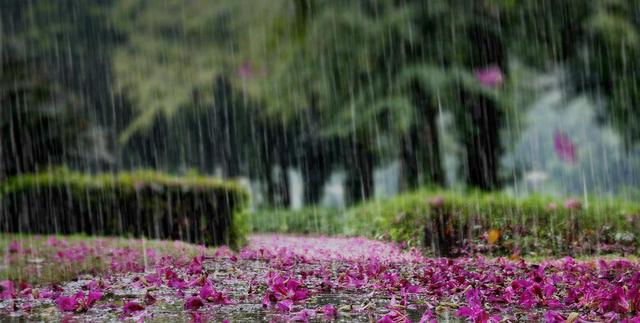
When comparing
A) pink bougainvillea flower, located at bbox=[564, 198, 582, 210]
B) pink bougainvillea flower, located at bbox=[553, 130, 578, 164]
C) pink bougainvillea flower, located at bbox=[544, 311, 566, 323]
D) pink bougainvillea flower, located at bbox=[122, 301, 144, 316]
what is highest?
pink bougainvillea flower, located at bbox=[553, 130, 578, 164]

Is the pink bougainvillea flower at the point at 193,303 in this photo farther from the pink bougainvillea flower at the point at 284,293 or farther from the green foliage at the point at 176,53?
the green foliage at the point at 176,53

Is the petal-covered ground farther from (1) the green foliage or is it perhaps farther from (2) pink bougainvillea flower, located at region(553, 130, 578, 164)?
(1) the green foliage

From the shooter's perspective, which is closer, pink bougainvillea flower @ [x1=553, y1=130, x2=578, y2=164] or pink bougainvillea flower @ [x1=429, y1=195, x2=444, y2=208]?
pink bougainvillea flower @ [x1=429, y1=195, x2=444, y2=208]

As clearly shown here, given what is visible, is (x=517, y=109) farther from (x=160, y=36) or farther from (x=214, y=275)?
(x=160, y=36)

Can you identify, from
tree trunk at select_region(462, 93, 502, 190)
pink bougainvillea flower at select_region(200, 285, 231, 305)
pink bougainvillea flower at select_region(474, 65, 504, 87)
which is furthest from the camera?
tree trunk at select_region(462, 93, 502, 190)

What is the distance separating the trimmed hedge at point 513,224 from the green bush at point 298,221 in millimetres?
5897

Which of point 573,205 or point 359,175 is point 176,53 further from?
point 573,205

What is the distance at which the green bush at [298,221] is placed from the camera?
14852mm

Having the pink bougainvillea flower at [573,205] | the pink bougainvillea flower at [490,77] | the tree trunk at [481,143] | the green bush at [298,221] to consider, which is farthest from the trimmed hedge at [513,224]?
the green bush at [298,221]

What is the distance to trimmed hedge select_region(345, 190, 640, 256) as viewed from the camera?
25.4 feet

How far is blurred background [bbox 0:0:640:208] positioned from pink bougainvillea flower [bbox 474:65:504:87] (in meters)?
0.04

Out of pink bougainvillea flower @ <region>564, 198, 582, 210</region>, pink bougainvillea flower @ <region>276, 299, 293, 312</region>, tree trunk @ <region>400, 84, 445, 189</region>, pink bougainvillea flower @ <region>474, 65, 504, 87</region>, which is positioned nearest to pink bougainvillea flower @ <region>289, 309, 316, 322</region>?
pink bougainvillea flower @ <region>276, 299, 293, 312</region>

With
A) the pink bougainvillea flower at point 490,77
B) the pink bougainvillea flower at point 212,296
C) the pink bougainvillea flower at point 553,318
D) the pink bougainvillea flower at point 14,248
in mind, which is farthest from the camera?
the pink bougainvillea flower at point 490,77

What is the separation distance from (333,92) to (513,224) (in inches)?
219
